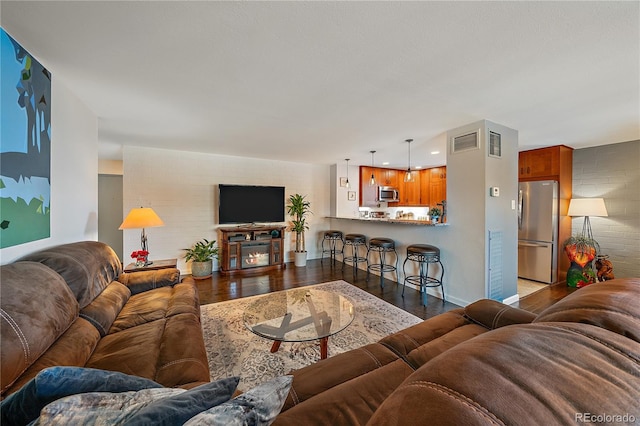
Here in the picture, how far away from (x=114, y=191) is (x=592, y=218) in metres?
9.21

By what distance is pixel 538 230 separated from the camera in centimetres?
404

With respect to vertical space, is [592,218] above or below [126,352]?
above

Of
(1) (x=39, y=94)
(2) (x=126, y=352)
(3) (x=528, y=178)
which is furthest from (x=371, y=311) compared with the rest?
(3) (x=528, y=178)

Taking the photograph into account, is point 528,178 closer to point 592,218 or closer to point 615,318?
point 592,218

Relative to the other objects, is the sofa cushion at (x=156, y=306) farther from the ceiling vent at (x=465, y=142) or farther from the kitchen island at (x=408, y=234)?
the ceiling vent at (x=465, y=142)

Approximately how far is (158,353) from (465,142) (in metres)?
3.72

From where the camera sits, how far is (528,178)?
4.31 metres

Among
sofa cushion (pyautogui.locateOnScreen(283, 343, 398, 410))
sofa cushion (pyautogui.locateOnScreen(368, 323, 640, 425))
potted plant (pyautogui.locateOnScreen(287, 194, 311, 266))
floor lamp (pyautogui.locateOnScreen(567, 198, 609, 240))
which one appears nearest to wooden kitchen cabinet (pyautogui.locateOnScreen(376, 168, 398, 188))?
potted plant (pyautogui.locateOnScreen(287, 194, 311, 266))

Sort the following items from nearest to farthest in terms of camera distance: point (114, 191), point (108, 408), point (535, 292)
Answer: point (108, 408), point (535, 292), point (114, 191)

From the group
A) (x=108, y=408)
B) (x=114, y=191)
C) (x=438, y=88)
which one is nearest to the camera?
(x=108, y=408)

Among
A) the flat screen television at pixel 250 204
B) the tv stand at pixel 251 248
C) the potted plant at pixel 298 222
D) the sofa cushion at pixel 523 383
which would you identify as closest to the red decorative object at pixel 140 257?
the tv stand at pixel 251 248

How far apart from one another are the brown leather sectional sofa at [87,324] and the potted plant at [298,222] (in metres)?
3.21

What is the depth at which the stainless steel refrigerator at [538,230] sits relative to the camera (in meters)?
3.92

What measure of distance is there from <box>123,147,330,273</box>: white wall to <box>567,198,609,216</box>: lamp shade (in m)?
5.31
